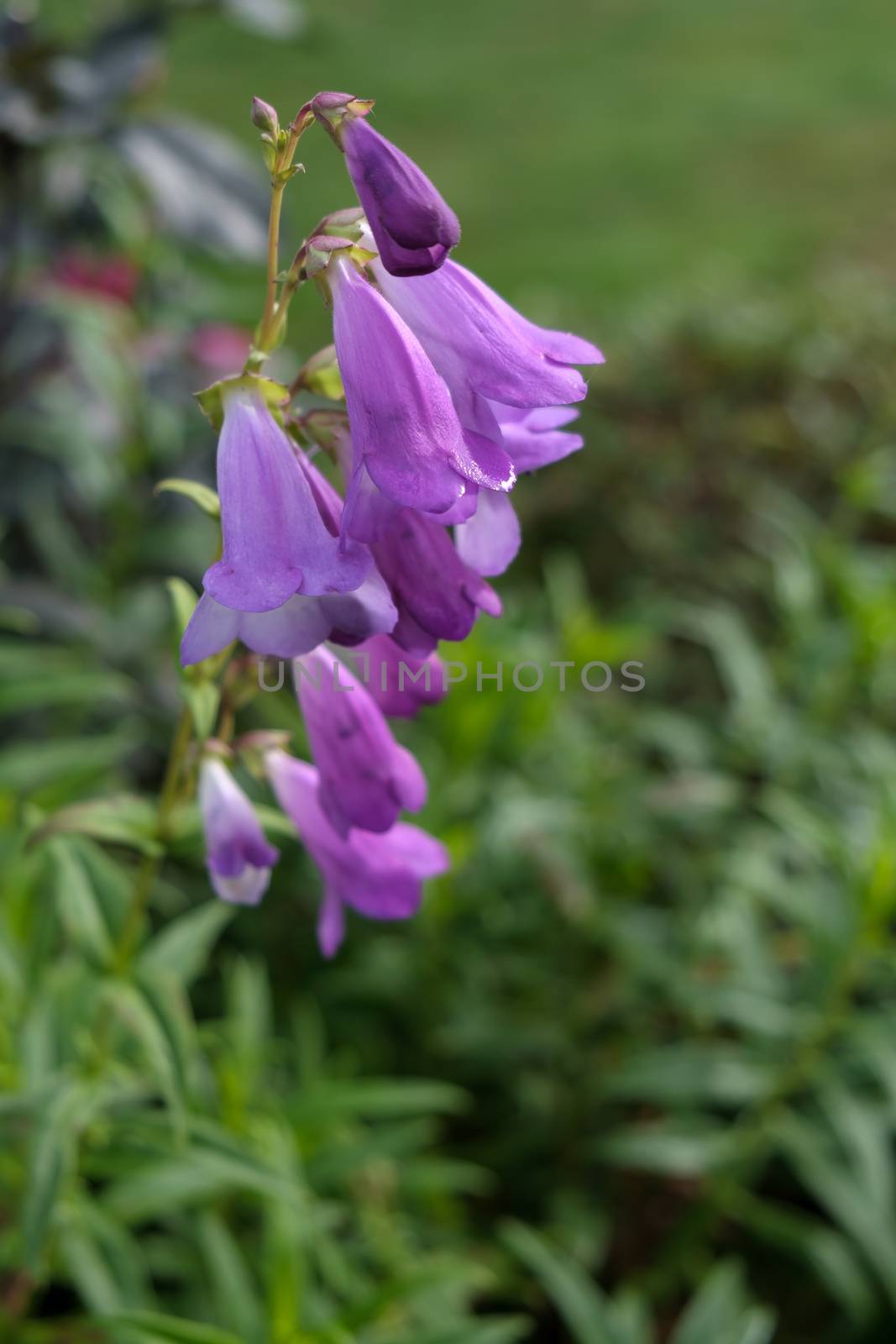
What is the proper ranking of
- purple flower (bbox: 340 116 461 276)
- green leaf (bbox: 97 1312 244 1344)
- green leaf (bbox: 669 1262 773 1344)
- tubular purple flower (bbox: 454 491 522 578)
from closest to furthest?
purple flower (bbox: 340 116 461 276), tubular purple flower (bbox: 454 491 522 578), green leaf (bbox: 97 1312 244 1344), green leaf (bbox: 669 1262 773 1344)

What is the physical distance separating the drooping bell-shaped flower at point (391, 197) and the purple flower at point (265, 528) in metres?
0.19

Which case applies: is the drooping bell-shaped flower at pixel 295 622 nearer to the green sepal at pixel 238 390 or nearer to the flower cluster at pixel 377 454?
the flower cluster at pixel 377 454

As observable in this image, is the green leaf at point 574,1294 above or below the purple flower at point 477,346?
below

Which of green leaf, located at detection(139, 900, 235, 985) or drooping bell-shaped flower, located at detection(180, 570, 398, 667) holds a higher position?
drooping bell-shaped flower, located at detection(180, 570, 398, 667)

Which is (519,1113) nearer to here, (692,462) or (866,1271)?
(866,1271)

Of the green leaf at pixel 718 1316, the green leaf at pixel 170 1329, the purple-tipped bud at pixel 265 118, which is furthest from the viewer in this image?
the green leaf at pixel 718 1316

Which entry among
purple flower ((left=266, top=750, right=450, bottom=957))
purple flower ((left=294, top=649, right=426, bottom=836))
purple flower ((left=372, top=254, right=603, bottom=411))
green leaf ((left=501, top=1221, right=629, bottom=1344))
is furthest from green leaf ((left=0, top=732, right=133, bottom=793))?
purple flower ((left=372, top=254, right=603, bottom=411))

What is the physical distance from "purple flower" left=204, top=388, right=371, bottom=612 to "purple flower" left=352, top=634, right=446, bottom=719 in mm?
226

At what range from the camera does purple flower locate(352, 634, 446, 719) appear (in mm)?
1346

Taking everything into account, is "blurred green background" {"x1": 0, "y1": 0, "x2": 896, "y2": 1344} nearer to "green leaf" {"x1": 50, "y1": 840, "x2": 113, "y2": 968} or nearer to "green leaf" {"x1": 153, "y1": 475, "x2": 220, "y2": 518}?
"green leaf" {"x1": 50, "y1": 840, "x2": 113, "y2": 968}

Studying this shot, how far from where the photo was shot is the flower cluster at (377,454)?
1.07 m

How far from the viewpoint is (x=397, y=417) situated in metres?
1.08

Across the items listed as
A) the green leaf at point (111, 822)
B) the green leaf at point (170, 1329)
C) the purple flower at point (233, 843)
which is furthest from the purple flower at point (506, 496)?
the green leaf at point (170, 1329)

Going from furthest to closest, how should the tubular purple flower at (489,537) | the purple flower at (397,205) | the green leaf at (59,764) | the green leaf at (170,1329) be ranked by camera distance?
the green leaf at (59,764) < the green leaf at (170,1329) < the tubular purple flower at (489,537) < the purple flower at (397,205)
